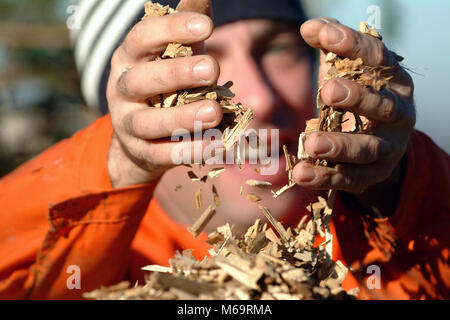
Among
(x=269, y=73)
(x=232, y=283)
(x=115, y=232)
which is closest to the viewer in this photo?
(x=232, y=283)

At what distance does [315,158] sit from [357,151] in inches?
2.6

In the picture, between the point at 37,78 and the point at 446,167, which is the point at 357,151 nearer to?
the point at 446,167

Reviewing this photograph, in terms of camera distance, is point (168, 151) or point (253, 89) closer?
point (168, 151)

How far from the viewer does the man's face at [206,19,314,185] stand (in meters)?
0.96

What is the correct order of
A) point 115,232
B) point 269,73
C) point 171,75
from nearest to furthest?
point 171,75, point 115,232, point 269,73

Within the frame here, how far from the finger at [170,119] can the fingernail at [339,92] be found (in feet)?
0.50

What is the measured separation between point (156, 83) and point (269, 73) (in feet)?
1.39

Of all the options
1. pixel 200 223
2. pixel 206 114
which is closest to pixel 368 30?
pixel 206 114

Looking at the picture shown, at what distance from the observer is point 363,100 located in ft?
2.18

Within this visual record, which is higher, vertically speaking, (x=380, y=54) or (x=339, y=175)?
(x=380, y=54)

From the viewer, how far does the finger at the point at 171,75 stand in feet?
2.09

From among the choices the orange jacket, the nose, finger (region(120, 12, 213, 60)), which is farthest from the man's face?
finger (region(120, 12, 213, 60))

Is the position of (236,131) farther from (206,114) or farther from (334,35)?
(334,35)

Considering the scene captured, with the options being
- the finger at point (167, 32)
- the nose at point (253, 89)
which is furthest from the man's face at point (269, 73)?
the finger at point (167, 32)
